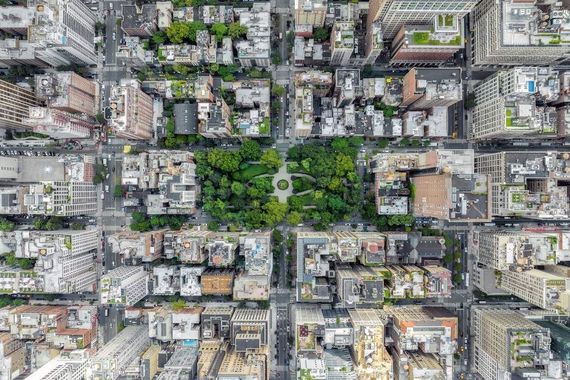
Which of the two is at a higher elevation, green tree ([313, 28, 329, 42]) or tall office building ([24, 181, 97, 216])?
green tree ([313, 28, 329, 42])

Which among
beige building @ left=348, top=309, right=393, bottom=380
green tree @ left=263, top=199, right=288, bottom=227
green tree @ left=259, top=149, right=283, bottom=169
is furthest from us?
green tree @ left=263, top=199, right=288, bottom=227

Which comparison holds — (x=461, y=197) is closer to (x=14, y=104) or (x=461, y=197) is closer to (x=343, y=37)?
(x=343, y=37)

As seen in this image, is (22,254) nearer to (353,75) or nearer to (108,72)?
(108,72)

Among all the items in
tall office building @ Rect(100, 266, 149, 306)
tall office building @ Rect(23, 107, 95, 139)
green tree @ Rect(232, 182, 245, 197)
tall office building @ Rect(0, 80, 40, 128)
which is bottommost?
tall office building @ Rect(100, 266, 149, 306)

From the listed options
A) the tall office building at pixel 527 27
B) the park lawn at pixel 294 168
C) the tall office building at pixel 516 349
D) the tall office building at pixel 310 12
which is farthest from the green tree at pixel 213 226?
the tall office building at pixel 527 27

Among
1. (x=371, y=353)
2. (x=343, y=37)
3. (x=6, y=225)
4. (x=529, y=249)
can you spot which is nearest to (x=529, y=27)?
(x=343, y=37)

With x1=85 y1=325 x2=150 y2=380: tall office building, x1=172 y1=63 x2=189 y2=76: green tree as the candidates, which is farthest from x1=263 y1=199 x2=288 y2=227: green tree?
x1=85 y1=325 x2=150 y2=380: tall office building

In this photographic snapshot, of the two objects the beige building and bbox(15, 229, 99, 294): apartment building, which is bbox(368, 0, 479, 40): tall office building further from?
bbox(15, 229, 99, 294): apartment building
